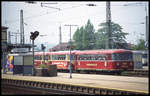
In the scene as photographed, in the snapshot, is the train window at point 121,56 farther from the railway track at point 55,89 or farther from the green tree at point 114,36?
the green tree at point 114,36

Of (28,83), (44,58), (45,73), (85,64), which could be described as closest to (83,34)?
(44,58)

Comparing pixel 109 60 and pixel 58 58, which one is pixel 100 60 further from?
pixel 58 58

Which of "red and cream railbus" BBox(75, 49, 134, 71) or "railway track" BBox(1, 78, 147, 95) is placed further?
"red and cream railbus" BBox(75, 49, 134, 71)

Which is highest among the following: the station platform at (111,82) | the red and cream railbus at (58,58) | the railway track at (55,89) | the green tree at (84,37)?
the green tree at (84,37)

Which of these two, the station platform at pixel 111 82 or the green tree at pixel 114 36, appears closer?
the station platform at pixel 111 82

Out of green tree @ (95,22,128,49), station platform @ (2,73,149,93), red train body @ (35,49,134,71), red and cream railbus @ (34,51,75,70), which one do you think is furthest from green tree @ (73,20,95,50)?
station platform @ (2,73,149,93)

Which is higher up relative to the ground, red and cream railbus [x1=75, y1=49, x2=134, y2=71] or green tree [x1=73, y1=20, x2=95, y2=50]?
green tree [x1=73, y1=20, x2=95, y2=50]

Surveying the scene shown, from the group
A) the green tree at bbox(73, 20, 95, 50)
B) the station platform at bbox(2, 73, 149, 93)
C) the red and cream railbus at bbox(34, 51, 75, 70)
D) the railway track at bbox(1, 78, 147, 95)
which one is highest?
the green tree at bbox(73, 20, 95, 50)

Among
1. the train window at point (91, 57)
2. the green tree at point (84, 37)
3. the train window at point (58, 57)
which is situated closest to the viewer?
the train window at point (91, 57)

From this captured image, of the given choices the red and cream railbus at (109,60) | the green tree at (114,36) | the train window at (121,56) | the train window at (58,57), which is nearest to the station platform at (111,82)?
the red and cream railbus at (109,60)

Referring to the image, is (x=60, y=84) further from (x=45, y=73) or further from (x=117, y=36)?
(x=117, y=36)

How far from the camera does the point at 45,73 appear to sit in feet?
86.9

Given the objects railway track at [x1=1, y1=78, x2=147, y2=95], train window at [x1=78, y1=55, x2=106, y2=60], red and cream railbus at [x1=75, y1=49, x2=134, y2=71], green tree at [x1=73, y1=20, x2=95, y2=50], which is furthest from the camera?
green tree at [x1=73, y1=20, x2=95, y2=50]

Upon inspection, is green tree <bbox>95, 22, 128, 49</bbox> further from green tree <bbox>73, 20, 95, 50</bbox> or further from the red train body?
the red train body
